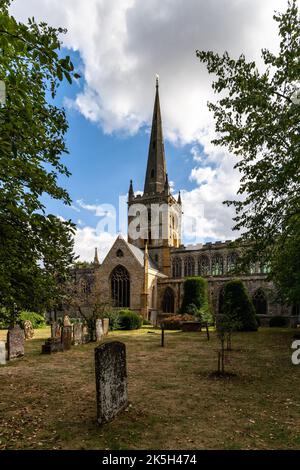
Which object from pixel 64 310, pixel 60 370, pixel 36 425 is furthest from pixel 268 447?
pixel 64 310

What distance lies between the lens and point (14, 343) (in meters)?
12.1

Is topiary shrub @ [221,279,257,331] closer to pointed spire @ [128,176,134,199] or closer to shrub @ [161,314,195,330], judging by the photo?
shrub @ [161,314,195,330]

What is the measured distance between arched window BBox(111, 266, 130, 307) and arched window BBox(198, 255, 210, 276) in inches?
577

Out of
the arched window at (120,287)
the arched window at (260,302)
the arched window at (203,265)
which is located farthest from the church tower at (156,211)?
the arched window at (260,302)

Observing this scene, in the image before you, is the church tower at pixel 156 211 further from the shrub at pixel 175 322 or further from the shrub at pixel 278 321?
the shrub at pixel 175 322

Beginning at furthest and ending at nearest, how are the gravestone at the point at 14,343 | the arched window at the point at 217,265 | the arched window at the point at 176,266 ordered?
1. the arched window at the point at 176,266
2. the arched window at the point at 217,265
3. the gravestone at the point at 14,343

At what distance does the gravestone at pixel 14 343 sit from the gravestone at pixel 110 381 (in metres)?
7.26

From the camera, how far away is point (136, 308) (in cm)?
3384

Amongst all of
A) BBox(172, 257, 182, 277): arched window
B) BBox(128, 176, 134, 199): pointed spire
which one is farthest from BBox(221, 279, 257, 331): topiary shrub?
BBox(128, 176, 134, 199): pointed spire

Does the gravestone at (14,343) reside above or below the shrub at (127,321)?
above

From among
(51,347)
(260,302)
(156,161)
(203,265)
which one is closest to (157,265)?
(203,265)

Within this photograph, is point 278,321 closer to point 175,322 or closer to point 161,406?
point 175,322

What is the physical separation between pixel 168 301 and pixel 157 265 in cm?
1120

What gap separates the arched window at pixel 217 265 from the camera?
44844 millimetres
